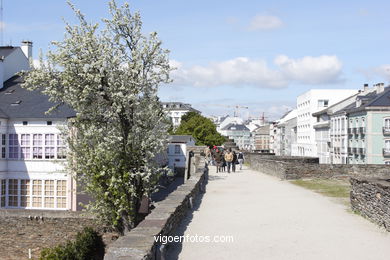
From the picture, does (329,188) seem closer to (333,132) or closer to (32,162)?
(32,162)

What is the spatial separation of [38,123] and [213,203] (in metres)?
19.2

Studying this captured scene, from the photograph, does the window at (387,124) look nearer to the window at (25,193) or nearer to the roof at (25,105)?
the roof at (25,105)

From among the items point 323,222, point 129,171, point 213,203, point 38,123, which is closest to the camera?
point 323,222

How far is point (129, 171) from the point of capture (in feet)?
60.6

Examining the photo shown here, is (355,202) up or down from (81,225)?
up

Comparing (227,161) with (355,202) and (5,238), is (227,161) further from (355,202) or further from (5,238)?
(355,202)

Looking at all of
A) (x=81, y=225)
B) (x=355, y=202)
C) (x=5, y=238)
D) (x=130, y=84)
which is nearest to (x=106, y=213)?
(x=81, y=225)

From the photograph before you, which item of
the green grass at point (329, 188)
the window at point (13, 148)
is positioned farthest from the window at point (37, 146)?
the green grass at point (329, 188)

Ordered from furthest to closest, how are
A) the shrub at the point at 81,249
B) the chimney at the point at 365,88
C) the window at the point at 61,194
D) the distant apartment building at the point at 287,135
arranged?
the distant apartment building at the point at 287,135
the chimney at the point at 365,88
the window at the point at 61,194
the shrub at the point at 81,249

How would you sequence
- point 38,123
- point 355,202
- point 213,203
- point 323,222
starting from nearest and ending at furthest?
point 323,222 < point 355,202 < point 213,203 < point 38,123

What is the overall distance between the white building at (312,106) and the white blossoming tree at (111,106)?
78383mm

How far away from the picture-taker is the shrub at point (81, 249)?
17703 mm

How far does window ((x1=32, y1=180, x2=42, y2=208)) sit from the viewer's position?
31.8m

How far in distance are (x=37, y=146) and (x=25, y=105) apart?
3592mm
